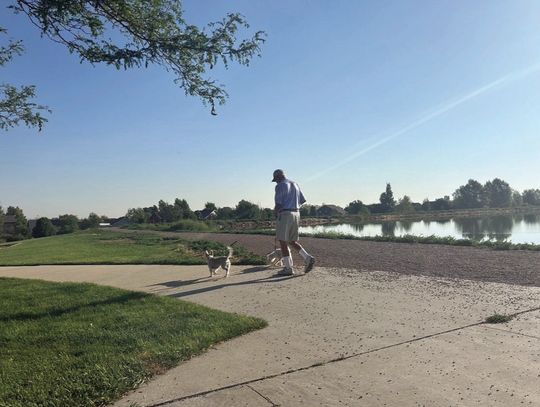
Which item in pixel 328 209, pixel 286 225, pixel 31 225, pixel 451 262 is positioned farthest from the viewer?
pixel 31 225

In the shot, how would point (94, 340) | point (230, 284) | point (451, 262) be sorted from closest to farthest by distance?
point (94, 340) → point (230, 284) → point (451, 262)

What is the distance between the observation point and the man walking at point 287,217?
8.88m

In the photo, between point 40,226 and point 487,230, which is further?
point 40,226

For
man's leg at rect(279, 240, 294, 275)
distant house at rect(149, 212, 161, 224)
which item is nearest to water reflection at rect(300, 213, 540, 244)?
man's leg at rect(279, 240, 294, 275)

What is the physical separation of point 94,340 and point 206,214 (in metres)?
70.6

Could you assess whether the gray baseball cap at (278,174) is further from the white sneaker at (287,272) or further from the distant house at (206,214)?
the distant house at (206,214)

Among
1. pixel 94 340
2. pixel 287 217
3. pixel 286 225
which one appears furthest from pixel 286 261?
pixel 94 340

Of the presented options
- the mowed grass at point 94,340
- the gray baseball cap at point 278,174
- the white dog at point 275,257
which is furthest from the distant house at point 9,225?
the mowed grass at point 94,340

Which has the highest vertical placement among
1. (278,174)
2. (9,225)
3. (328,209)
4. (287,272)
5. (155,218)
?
(328,209)

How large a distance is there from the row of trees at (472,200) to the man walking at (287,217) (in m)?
64.8

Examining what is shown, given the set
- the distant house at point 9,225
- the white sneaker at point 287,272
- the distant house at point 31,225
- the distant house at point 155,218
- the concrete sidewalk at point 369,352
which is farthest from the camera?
the distant house at point 9,225

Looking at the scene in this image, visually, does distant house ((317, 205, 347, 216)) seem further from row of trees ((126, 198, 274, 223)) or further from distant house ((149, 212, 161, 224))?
distant house ((149, 212, 161, 224))

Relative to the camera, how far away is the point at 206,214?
7481 centimetres

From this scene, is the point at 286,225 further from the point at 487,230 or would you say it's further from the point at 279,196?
the point at 487,230
